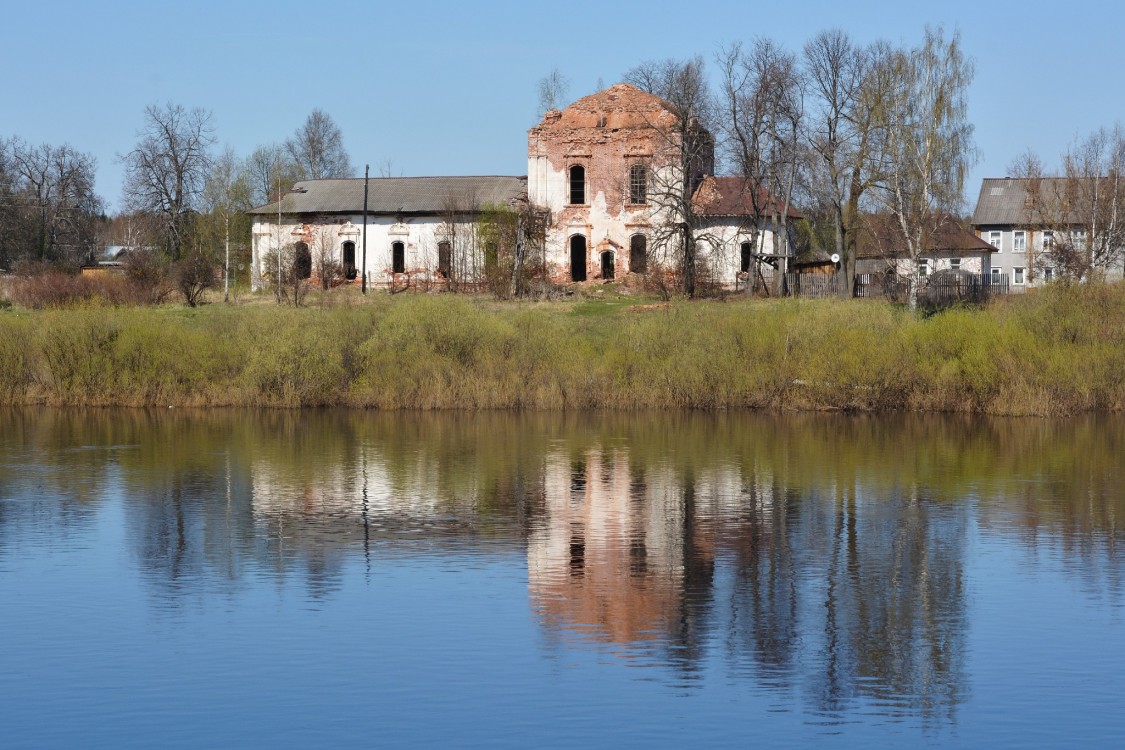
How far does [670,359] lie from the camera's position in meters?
32.5

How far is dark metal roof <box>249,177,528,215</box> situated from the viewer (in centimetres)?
5422

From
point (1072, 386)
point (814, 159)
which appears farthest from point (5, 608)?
point (814, 159)

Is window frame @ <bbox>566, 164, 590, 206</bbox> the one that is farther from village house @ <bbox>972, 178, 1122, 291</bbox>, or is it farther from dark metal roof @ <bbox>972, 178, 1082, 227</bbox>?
dark metal roof @ <bbox>972, 178, 1082, 227</bbox>

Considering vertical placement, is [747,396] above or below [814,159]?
below

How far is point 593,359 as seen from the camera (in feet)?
108

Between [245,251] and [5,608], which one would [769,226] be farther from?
[5,608]

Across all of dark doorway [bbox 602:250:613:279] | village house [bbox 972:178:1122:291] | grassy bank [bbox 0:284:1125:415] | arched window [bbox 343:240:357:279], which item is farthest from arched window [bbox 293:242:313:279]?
village house [bbox 972:178:1122:291]

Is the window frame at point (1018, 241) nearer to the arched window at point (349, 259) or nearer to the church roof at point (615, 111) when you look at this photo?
the church roof at point (615, 111)

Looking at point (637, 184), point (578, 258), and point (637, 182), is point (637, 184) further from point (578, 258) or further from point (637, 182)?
point (578, 258)

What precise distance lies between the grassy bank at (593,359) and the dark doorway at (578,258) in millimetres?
18661

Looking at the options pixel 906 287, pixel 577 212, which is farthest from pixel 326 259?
pixel 906 287

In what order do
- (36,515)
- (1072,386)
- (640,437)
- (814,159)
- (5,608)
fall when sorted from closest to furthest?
(5,608)
(36,515)
(640,437)
(1072,386)
(814,159)

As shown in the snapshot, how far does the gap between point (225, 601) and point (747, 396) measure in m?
20.4

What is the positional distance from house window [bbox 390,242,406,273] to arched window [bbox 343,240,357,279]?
165cm
